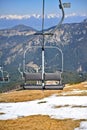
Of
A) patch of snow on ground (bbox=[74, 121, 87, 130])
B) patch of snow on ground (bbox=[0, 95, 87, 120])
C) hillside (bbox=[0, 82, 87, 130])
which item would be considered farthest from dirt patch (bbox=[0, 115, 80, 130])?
patch of snow on ground (bbox=[0, 95, 87, 120])

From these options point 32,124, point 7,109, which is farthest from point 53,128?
point 7,109

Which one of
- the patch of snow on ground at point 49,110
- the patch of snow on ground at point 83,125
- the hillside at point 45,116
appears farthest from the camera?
the patch of snow on ground at point 49,110

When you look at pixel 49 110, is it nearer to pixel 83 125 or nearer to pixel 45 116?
pixel 45 116

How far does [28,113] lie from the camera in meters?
19.3

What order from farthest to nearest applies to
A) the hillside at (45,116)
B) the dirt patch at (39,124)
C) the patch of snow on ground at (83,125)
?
1. the hillside at (45,116)
2. the dirt patch at (39,124)
3. the patch of snow on ground at (83,125)

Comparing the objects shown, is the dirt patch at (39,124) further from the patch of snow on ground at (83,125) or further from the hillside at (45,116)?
the patch of snow on ground at (83,125)

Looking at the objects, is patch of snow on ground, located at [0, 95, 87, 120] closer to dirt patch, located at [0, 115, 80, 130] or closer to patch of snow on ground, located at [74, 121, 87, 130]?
dirt patch, located at [0, 115, 80, 130]

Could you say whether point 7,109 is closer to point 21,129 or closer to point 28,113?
point 28,113

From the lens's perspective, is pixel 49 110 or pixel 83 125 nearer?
pixel 83 125

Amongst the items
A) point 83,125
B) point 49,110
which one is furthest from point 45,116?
point 83,125

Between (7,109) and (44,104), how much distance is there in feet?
8.78

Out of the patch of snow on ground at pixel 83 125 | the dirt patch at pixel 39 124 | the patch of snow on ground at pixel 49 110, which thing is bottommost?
the patch of snow on ground at pixel 49 110

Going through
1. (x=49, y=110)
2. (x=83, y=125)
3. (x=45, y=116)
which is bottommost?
(x=49, y=110)

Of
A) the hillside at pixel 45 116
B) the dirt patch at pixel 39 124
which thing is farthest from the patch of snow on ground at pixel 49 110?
the dirt patch at pixel 39 124
